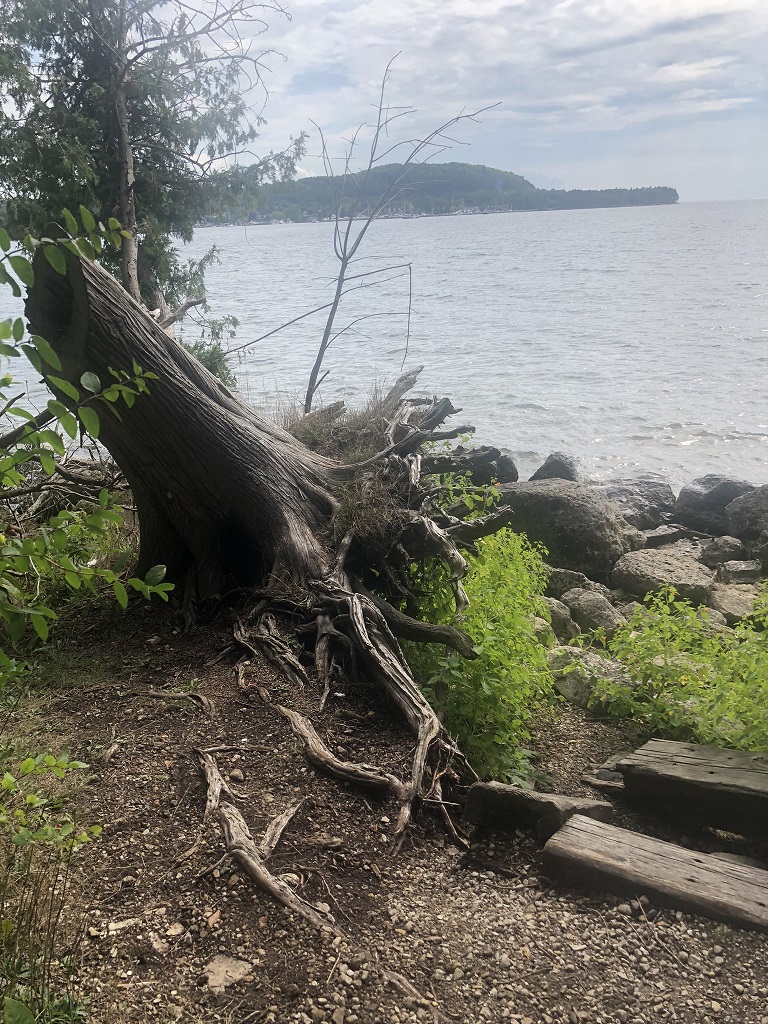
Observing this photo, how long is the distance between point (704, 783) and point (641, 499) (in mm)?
10650

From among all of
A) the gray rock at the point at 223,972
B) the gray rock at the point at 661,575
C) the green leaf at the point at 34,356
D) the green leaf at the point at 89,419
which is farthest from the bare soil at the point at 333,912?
the gray rock at the point at 661,575

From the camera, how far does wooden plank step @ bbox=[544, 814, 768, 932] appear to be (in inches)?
124

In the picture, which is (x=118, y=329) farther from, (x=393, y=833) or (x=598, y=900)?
(x=598, y=900)

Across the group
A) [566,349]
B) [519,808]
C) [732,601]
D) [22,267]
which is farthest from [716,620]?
[566,349]

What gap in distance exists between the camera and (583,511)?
10.8 metres

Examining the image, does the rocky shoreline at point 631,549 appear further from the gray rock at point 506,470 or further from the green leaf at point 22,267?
the green leaf at point 22,267

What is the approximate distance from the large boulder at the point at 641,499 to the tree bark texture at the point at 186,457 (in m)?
8.74

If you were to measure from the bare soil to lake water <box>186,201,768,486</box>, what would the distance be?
7.43m

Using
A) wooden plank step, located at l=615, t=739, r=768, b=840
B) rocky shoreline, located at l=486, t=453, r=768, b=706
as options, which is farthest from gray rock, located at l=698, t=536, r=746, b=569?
wooden plank step, located at l=615, t=739, r=768, b=840

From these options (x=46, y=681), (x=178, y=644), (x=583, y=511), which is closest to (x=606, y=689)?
(x=178, y=644)

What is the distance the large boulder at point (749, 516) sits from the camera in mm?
12148

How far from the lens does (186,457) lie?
18.0ft

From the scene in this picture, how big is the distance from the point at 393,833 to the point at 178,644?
2.35m

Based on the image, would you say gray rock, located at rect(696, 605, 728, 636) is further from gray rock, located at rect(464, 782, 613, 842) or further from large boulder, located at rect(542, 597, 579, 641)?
gray rock, located at rect(464, 782, 613, 842)
